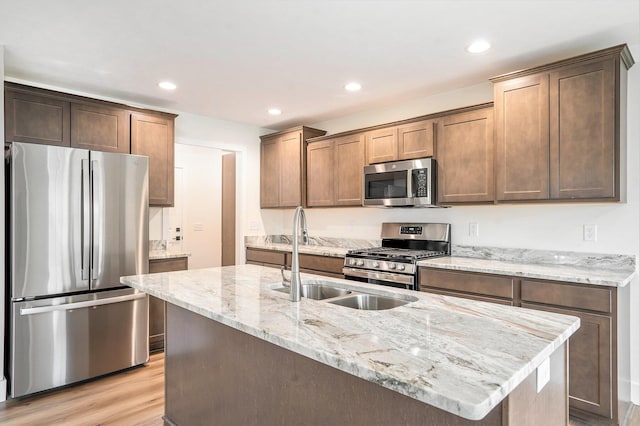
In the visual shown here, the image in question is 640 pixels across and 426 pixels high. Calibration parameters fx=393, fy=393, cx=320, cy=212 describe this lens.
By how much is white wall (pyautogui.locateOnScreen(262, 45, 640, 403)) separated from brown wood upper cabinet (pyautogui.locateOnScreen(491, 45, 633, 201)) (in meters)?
0.36

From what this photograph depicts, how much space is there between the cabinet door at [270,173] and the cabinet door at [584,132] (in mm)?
3095

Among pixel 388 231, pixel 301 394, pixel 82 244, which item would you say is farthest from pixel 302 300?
pixel 388 231

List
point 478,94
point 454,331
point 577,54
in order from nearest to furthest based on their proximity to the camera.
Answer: point 454,331
point 577,54
point 478,94

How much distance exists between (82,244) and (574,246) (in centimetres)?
379

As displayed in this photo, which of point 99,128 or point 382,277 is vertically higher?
point 99,128

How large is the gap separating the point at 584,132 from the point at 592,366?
58.5 inches

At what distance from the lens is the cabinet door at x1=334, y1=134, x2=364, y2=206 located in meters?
4.15

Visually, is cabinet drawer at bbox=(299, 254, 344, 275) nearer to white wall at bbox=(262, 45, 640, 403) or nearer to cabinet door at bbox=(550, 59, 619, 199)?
white wall at bbox=(262, 45, 640, 403)

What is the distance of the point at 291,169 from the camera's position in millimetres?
4777

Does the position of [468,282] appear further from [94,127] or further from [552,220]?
[94,127]

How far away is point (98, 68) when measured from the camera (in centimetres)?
309

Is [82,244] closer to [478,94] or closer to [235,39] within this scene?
[235,39]

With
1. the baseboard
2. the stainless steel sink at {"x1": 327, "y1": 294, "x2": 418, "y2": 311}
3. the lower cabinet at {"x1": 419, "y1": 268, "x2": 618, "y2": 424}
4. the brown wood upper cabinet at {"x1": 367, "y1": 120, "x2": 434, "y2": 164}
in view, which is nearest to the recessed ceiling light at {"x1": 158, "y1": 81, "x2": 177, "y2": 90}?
the brown wood upper cabinet at {"x1": 367, "y1": 120, "x2": 434, "y2": 164}

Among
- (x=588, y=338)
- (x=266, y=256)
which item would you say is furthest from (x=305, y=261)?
(x=588, y=338)
